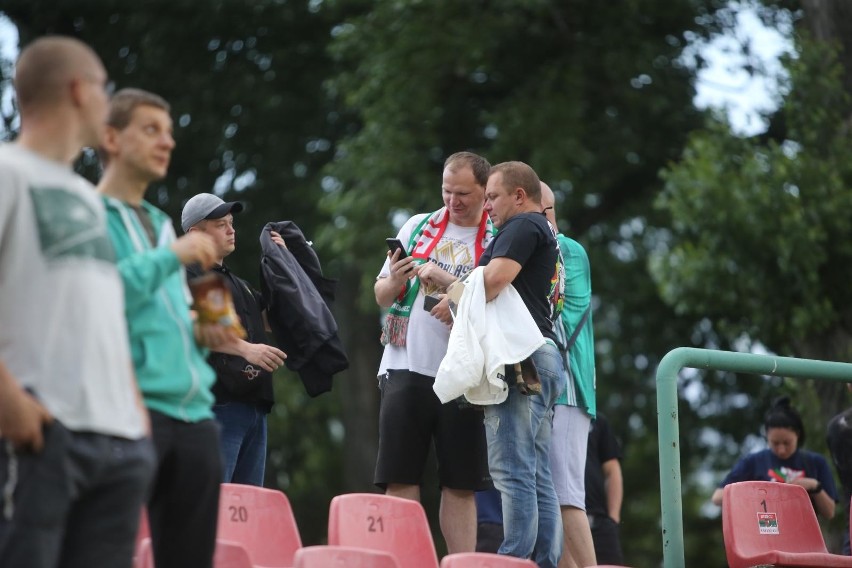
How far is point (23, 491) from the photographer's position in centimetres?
294

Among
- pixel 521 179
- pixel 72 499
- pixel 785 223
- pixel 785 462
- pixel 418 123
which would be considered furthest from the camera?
pixel 418 123

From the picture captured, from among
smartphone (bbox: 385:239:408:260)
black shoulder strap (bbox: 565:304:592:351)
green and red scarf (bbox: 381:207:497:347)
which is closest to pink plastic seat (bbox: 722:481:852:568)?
black shoulder strap (bbox: 565:304:592:351)

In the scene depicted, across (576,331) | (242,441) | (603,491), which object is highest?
(576,331)

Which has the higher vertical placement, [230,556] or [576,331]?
[576,331]

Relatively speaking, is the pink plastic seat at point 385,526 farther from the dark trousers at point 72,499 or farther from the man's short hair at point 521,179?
the dark trousers at point 72,499

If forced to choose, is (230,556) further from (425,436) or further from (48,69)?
(48,69)

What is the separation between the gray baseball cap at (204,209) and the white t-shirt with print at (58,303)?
2526 mm

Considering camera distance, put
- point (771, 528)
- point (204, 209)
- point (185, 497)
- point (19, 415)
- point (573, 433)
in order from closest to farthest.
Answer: point (19, 415)
point (185, 497)
point (204, 209)
point (573, 433)
point (771, 528)

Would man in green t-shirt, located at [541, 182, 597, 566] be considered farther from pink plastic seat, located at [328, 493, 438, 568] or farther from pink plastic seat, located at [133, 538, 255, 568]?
pink plastic seat, located at [133, 538, 255, 568]

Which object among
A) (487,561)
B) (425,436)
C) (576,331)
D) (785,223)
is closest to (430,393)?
(425,436)

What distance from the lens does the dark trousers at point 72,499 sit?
292 cm

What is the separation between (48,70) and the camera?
3148mm

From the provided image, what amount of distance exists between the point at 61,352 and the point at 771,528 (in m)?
4.21

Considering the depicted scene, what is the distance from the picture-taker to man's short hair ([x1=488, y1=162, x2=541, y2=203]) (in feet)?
17.6
